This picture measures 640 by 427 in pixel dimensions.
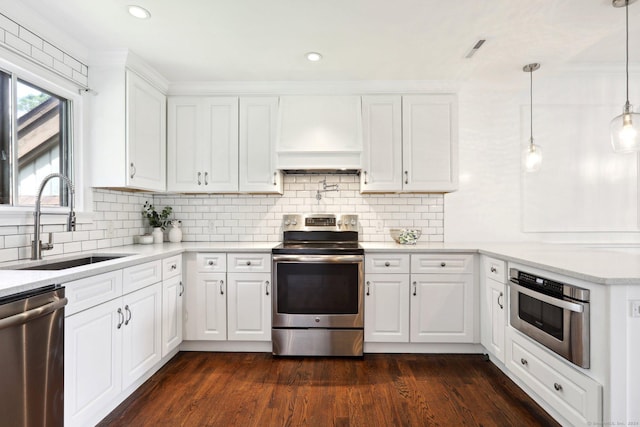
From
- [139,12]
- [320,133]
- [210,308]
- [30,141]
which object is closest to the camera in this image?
[139,12]

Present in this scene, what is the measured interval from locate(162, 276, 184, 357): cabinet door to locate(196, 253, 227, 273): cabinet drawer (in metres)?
0.21

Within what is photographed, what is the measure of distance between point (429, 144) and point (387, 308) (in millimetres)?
1562

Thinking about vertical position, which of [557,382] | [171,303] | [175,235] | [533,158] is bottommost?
[557,382]

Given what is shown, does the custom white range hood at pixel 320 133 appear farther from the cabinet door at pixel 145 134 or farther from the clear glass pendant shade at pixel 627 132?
the clear glass pendant shade at pixel 627 132

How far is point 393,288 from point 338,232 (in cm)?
83

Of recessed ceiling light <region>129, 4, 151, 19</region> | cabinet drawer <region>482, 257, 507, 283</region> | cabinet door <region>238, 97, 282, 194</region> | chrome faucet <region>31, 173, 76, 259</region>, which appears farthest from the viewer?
cabinet door <region>238, 97, 282, 194</region>

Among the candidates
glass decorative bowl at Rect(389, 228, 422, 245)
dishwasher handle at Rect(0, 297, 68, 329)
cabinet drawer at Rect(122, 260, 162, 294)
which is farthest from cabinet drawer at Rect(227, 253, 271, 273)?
dishwasher handle at Rect(0, 297, 68, 329)

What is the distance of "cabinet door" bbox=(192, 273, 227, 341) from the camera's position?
284cm

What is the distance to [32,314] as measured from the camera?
4.31 feet

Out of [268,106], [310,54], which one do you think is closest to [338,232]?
[268,106]

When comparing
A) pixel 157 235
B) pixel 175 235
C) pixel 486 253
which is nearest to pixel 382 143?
pixel 486 253

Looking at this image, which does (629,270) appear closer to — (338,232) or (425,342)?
(425,342)

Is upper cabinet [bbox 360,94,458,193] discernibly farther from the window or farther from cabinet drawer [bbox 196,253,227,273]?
the window

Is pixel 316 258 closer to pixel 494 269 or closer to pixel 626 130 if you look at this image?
pixel 494 269
